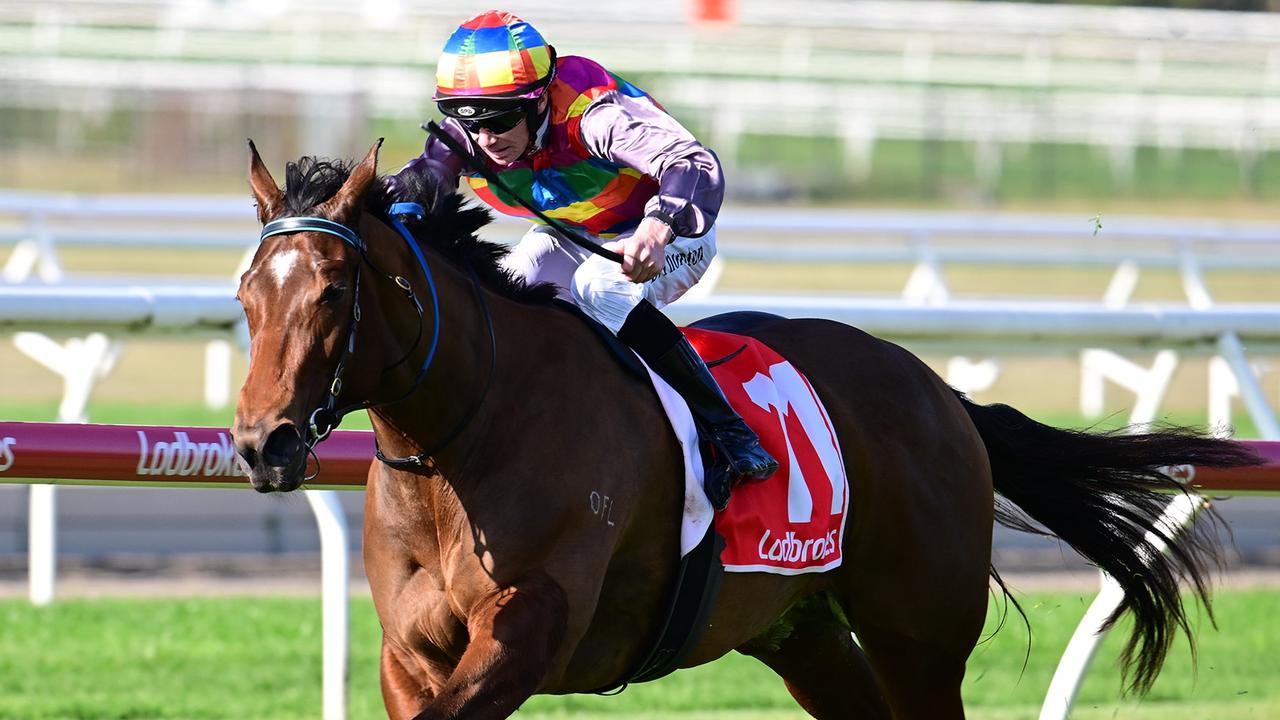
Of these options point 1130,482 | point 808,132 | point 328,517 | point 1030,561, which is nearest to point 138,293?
point 328,517

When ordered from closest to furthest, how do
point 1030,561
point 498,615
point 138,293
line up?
point 498,615, point 138,293, point 1030,561

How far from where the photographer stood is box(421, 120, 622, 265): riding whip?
3.26 meters

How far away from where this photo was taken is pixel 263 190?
9.77 ft

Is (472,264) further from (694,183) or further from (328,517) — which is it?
(328,517)

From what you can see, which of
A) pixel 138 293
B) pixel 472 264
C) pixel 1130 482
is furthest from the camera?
pixel 138 293

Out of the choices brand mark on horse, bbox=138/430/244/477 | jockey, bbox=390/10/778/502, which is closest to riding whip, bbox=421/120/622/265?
jockey, bbox=390/10/778/502

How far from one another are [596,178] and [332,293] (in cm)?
95

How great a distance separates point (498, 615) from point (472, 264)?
72 centimetres

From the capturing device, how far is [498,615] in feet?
9.84

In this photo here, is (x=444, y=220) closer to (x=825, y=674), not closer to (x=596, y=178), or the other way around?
(x=596, y=178)

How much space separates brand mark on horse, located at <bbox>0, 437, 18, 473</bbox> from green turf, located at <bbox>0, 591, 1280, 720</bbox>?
1.51 metres

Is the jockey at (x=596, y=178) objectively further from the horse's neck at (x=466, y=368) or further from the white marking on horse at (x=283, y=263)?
the white marking on horse at (x=283, y=263)

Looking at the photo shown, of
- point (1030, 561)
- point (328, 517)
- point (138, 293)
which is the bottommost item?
point (1030, 561)

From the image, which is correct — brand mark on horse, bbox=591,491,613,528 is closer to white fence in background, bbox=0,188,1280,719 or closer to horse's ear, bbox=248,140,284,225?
horse's ear, bbox=248,140,284,225
